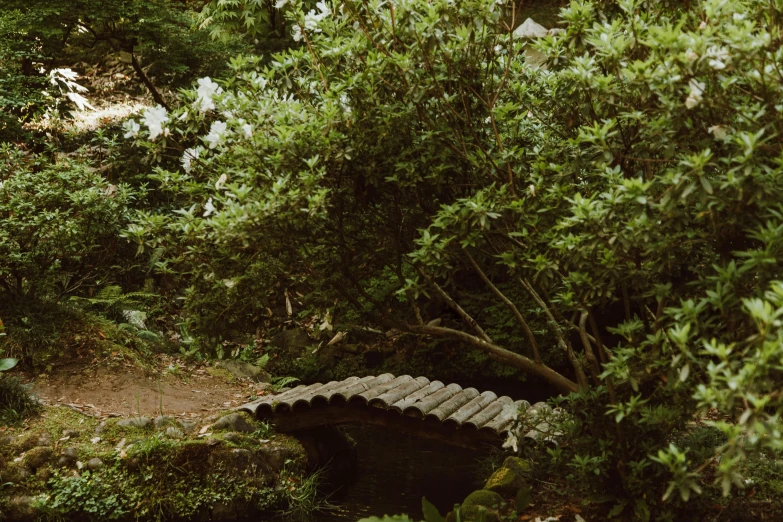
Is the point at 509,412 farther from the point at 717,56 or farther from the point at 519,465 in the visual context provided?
the point at 717,56

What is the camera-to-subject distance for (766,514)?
539 centimetres

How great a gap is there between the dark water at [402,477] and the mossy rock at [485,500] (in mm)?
1180

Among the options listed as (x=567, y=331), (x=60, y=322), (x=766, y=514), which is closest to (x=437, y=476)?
(x=567, y=331)

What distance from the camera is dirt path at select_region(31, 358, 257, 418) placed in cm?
840

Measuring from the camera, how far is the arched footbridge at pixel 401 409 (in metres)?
7.18

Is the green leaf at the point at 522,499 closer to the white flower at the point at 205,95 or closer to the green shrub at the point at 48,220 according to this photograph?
the white flower at the point at 205,95

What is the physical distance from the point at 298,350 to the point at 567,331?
6898 mm

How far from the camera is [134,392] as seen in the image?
29.3 ft

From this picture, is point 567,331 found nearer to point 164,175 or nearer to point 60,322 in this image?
point 164,175

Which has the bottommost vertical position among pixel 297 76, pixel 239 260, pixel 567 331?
pixel 567 331

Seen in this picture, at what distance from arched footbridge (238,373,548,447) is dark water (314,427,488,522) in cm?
67

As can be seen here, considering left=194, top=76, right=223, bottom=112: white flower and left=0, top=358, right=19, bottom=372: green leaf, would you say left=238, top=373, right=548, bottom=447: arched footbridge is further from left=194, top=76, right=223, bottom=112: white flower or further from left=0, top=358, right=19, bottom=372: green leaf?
left=194, top=76, right=223, bottom=112: white flower

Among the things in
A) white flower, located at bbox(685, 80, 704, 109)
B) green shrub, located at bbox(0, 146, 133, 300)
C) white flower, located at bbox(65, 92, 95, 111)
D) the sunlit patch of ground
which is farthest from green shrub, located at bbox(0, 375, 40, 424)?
white flower, located at bbox(65, 92, 95, 111)

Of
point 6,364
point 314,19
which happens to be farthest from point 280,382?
point 314,19
